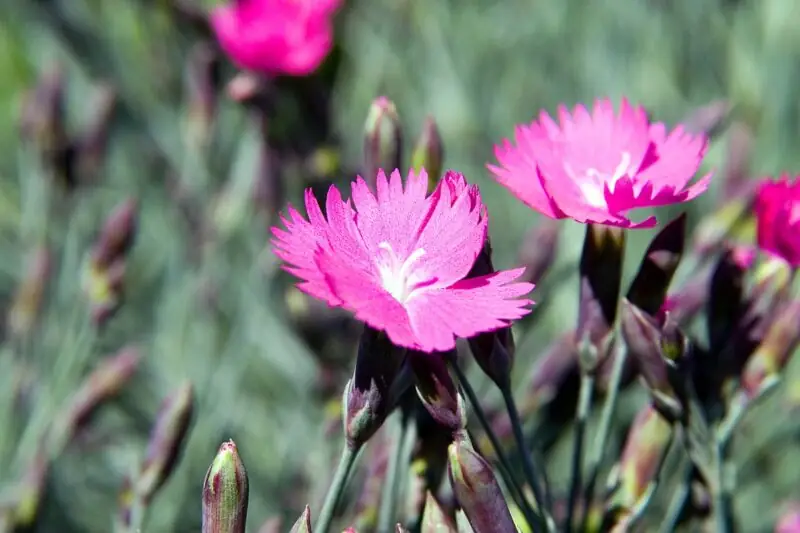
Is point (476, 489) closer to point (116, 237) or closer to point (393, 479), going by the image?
point (393, 479)

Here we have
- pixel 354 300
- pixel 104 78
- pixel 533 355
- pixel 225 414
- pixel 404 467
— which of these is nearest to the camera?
pixel 354 300

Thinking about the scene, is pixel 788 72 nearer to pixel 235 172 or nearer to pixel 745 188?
pixel 745 188

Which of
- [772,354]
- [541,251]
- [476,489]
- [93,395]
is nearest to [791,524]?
[772,354]

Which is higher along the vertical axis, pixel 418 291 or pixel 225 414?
pixel 418 291

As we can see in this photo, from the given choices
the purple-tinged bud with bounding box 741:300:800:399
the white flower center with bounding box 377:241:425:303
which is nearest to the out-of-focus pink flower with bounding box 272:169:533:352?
the white flower center with bounding box 377:241:425:303

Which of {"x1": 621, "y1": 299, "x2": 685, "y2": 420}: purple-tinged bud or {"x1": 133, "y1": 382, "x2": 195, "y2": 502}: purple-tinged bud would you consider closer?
{"x1": 621, "y1": 299, "x2": 685, "y2": 420}: purple-tinged bud

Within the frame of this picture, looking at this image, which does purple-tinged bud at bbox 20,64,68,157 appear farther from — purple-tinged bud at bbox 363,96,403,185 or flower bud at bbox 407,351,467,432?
flower bud at bbox 407,351,467,432

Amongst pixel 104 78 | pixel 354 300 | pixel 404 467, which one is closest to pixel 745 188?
pixel 404 467
